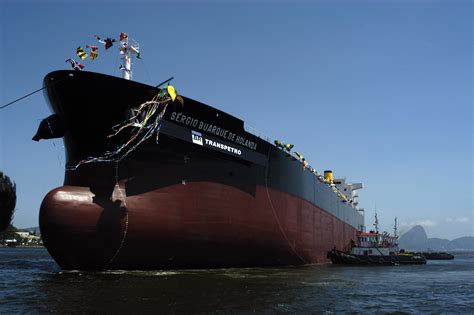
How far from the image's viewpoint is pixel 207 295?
10.2 m

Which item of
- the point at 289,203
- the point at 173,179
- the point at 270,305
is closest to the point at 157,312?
the point at 270,305

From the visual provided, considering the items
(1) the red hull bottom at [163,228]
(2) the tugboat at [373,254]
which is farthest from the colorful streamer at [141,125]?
(2) the tugboat at [373,254]

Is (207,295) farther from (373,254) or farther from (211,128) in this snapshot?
(373,254)

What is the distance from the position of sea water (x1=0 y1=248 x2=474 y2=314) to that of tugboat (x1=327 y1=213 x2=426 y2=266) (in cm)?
1245

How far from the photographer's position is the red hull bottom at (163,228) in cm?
1346

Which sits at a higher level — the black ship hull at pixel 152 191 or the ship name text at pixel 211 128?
the ship name text at pixel 211 128

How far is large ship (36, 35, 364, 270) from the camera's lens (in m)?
13.6

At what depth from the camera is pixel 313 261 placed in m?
23.3

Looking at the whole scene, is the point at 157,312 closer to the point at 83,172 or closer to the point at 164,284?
the point at 164,284

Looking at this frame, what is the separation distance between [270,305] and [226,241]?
6551 millimetres

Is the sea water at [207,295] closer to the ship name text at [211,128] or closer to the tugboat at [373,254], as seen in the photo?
the ship name text at [211,128]

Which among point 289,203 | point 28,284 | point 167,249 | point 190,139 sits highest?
point 190,139

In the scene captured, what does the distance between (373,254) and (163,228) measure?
20198 mm

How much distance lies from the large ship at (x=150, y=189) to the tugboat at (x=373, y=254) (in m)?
10.6
